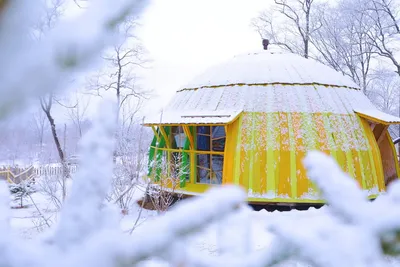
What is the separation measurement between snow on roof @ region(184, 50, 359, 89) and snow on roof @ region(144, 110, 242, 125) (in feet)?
3.65

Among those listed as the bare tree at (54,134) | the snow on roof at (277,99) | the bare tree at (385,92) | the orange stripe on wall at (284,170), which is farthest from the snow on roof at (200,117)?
the bare tree at (385,92)

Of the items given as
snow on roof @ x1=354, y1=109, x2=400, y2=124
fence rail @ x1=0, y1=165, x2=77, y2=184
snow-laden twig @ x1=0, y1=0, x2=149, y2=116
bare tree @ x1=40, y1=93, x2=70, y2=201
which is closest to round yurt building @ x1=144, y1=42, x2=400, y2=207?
snow on roof @ x1=354, y1=109, x2=400, y2=124

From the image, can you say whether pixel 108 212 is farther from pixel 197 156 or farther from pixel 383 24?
pixel 383 24

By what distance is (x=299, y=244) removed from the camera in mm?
593

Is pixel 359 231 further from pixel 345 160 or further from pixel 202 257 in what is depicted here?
pixel 345 160

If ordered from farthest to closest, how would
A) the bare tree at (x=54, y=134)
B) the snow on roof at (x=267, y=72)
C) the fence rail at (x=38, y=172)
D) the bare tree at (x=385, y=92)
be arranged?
1. the bare tree at (x=385, y=92)
2. the snow on roof at (x=267, y=72)
3. the fence rail at (x=38, y=172)
4. the bare tree at (x=54, y=134)

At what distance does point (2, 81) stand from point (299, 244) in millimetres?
491

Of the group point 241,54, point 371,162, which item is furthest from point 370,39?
point 371,162

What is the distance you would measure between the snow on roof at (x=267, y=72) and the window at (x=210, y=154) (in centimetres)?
133

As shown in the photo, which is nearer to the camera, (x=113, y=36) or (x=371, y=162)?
Answer: (x=113, y=36)

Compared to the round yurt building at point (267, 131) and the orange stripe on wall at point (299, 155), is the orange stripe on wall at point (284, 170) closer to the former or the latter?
the round yurt building at point (267, 131)

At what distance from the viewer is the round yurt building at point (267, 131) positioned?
831 centimetres

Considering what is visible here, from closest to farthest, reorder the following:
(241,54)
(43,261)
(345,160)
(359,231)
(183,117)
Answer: (43,261) < (359,231) < (345,160) < (183,117) < (241,54)

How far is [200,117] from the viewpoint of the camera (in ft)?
29.2
